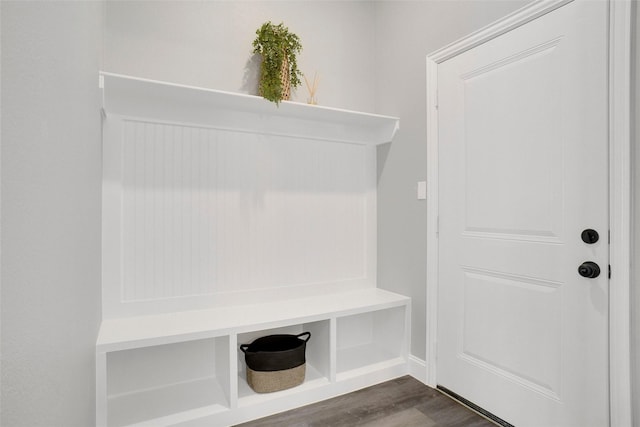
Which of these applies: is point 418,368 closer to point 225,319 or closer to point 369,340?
point 369,340

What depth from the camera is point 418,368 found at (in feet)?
7.33

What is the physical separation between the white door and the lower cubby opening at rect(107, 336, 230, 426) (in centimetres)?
131

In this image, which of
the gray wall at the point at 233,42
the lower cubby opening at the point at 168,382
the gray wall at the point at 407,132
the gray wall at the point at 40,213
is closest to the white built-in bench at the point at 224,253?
the lower cubby opening at the point at 168,382

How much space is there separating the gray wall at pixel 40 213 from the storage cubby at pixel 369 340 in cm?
166

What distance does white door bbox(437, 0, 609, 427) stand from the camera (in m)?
1.43

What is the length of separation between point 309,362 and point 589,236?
167 centimetres

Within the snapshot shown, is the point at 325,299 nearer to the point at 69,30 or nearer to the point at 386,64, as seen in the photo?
the point at 386,64

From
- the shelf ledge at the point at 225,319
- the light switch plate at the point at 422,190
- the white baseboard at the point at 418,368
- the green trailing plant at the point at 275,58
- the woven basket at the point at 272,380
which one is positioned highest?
the green trailing plant at the point at 275,58

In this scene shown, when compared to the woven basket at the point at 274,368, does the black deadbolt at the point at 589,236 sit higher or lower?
higher

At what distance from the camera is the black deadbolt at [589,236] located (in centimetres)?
141

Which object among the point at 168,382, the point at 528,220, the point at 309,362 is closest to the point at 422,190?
the point at 528,220

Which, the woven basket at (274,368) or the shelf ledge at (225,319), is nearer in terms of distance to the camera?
the shelf ledge at (225,319)

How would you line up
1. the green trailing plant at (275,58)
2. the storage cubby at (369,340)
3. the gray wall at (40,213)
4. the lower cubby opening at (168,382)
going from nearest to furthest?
the gray wall at (40,213) → the lower cubby opening at (168,382) → the green trailing plant at (275,58) → the storage cubby at (369,340)

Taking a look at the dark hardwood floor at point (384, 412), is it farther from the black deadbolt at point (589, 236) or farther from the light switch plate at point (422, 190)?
the light switch plate at point (422, 190)
